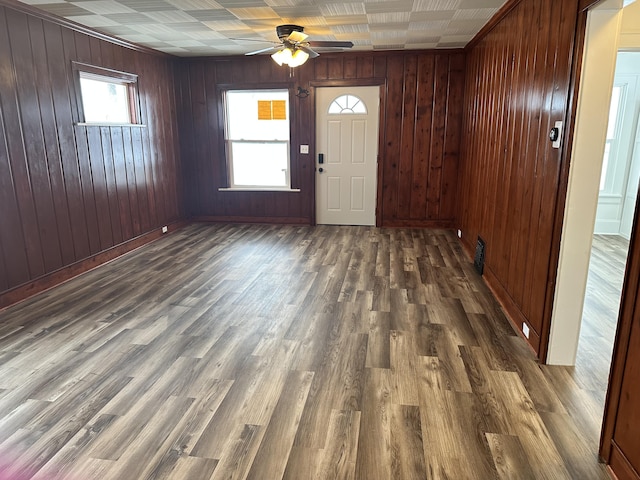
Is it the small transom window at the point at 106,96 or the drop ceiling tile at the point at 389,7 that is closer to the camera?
the drop ceiling tile at the point at 389,7

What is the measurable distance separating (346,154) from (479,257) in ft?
9.44

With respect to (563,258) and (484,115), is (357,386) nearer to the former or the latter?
(563,258)

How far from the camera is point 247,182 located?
6996 millimetres

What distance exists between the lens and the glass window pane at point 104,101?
→ 467cm

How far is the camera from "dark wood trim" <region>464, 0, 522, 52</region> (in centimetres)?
376

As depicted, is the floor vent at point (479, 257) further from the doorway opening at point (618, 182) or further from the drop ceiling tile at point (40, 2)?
the drop ceiling tile at point (40, 2)

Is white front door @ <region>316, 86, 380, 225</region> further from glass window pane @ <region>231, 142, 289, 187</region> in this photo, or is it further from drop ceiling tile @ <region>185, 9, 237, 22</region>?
drop ceiling tile @ <region>185, 9, 237, 22</region>

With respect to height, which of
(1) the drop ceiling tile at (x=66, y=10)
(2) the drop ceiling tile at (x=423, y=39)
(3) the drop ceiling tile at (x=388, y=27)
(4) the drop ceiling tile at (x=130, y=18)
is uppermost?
(2) the drop ceiling tile at (x=423, y=39)

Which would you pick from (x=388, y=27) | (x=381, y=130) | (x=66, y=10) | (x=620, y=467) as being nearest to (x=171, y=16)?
(x=66, y=10)

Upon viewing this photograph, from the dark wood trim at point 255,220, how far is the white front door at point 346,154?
0.31 metres

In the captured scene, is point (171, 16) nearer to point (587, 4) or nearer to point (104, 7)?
point (104, 7)

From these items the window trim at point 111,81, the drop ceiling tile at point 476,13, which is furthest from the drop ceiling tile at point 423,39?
the window trim at point 111,81

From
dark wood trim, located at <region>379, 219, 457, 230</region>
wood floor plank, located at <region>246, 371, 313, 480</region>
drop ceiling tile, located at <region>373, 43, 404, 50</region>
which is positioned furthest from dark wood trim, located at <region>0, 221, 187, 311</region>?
drop ceiling tile, located at <region>373, 43, 404, 50</region>

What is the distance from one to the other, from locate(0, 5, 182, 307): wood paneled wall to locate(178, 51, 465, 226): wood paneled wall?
1080 millimetres
